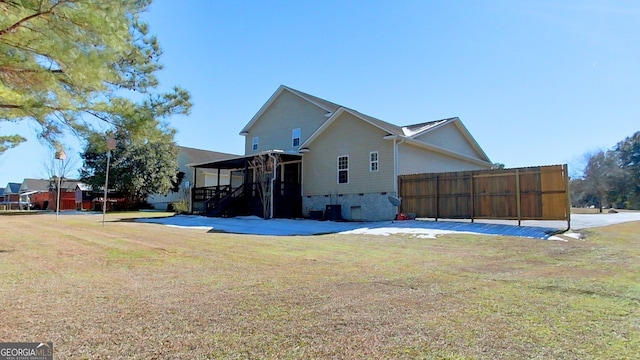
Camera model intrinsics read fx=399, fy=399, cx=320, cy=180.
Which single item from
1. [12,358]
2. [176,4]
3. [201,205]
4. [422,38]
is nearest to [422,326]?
[12,358]

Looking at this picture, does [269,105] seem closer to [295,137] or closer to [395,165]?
[295,137]


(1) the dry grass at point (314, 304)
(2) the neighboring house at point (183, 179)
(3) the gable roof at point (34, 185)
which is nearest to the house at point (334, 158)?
(1) the dry grass at point (314, 304)

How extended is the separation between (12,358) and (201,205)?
21.7 meters

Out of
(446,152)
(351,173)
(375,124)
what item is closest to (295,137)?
(351,173)

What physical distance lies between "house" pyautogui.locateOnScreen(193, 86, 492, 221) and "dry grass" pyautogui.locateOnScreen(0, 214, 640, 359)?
968cm

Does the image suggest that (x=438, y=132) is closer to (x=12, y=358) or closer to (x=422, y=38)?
(x=422, y=38)

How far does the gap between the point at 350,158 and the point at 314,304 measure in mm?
14826

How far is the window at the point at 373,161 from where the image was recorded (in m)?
17.7

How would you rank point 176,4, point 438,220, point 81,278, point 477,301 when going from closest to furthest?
point 477,301, point 81,278, point 176,4, point 438,220

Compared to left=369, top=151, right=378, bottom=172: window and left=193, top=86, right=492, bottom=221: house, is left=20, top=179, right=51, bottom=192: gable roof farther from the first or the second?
left=369, top=151, right=378, bottom=172: window

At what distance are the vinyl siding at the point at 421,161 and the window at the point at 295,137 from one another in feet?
23.6

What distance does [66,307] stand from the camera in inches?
153

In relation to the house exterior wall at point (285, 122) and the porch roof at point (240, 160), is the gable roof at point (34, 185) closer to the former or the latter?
the house exterior wall at point (285, 122)

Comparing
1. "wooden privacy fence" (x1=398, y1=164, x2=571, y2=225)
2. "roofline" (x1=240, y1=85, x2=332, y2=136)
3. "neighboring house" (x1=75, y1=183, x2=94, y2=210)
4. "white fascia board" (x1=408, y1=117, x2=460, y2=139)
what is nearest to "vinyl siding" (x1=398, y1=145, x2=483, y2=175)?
"white fascia board" (x1=408, y1=117, x2=460, y2=139)
